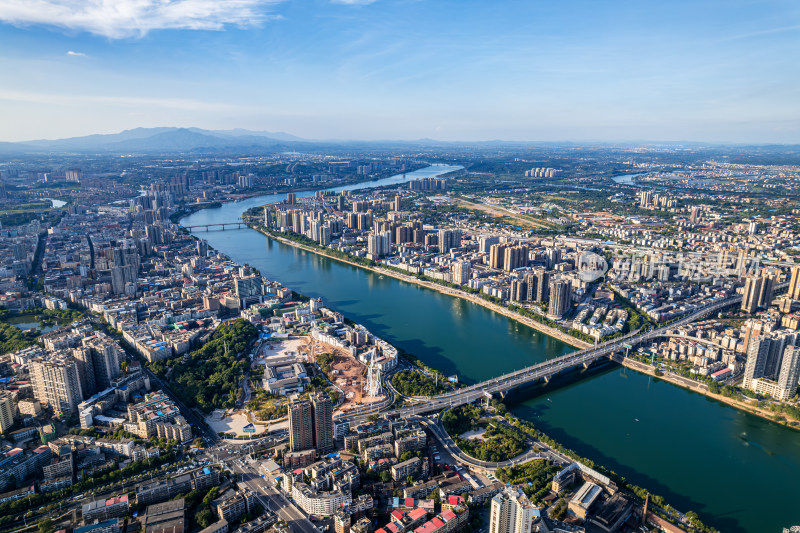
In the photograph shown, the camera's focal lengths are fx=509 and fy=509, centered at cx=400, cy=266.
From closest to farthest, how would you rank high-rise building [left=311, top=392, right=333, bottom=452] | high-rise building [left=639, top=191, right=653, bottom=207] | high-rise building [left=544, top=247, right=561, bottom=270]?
1. high-rise building [left=311, top=392, right=333, bottom=452]
2. high-rise building [left=544, top=247, right=561, bottom=270]
3. high-rise building [left=639, top=191, right=653, bottom=207]

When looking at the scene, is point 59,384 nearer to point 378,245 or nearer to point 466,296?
point 466,296

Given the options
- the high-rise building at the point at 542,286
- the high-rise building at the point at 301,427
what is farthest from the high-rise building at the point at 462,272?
the high-rise building at the point at 301,427

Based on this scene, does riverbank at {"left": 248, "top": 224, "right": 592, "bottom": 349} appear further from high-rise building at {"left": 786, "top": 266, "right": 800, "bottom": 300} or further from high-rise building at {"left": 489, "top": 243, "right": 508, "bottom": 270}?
high-rise building at {"left": 786, "top": 266, "right": 800, "bottom": 300}

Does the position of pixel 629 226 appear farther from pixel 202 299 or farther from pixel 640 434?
pixel 202 299

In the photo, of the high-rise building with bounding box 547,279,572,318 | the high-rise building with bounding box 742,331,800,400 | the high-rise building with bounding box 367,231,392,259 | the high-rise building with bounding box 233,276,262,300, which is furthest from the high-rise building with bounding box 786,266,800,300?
the high-rise building with bounding box 233,276,262,300

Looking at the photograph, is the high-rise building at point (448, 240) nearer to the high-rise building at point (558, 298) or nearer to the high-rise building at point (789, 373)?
the high-rise building at point (558, 298)

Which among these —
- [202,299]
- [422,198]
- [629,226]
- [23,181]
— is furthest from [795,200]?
[23,181]

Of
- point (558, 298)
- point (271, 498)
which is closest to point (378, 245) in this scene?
point (558, 298)
